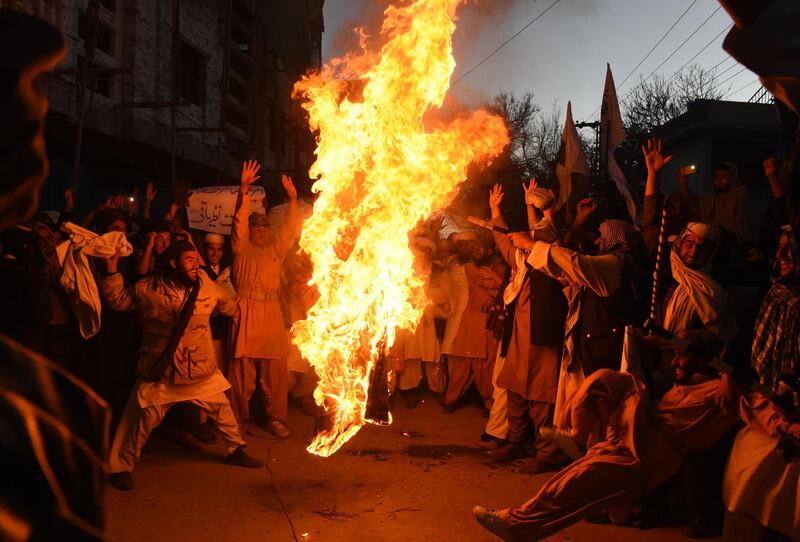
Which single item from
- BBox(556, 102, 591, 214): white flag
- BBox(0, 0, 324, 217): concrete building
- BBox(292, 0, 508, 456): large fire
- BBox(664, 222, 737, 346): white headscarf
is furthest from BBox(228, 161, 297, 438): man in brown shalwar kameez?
BBox(664, 222, 737, 346): white headscarf

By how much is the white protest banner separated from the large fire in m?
2.53

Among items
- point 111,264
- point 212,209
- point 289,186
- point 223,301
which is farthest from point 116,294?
point 212,209

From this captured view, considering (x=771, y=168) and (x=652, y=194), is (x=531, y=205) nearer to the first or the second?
(x=652, y=194)

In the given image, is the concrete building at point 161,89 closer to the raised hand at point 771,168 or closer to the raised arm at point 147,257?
the raised arm at point 147,257

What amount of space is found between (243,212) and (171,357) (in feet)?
7.20

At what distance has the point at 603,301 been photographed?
573 centimetres

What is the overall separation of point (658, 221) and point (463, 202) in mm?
14439

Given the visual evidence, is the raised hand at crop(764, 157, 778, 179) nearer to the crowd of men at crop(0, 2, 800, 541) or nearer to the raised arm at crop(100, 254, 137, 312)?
the crowd of men at crop(0, 2, 800, 541)

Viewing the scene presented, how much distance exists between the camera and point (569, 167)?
873cm

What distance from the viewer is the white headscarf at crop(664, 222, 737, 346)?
4617 mm

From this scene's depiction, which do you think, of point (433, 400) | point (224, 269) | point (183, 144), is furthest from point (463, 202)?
point (224, 269)

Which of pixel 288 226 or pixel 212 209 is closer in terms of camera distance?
pixel 288 226

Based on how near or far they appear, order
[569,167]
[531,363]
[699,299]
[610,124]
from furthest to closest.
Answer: [610,124] < [569,167] < [531,363] < [699,299]

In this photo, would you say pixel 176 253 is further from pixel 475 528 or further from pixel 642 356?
pixel 642 356
